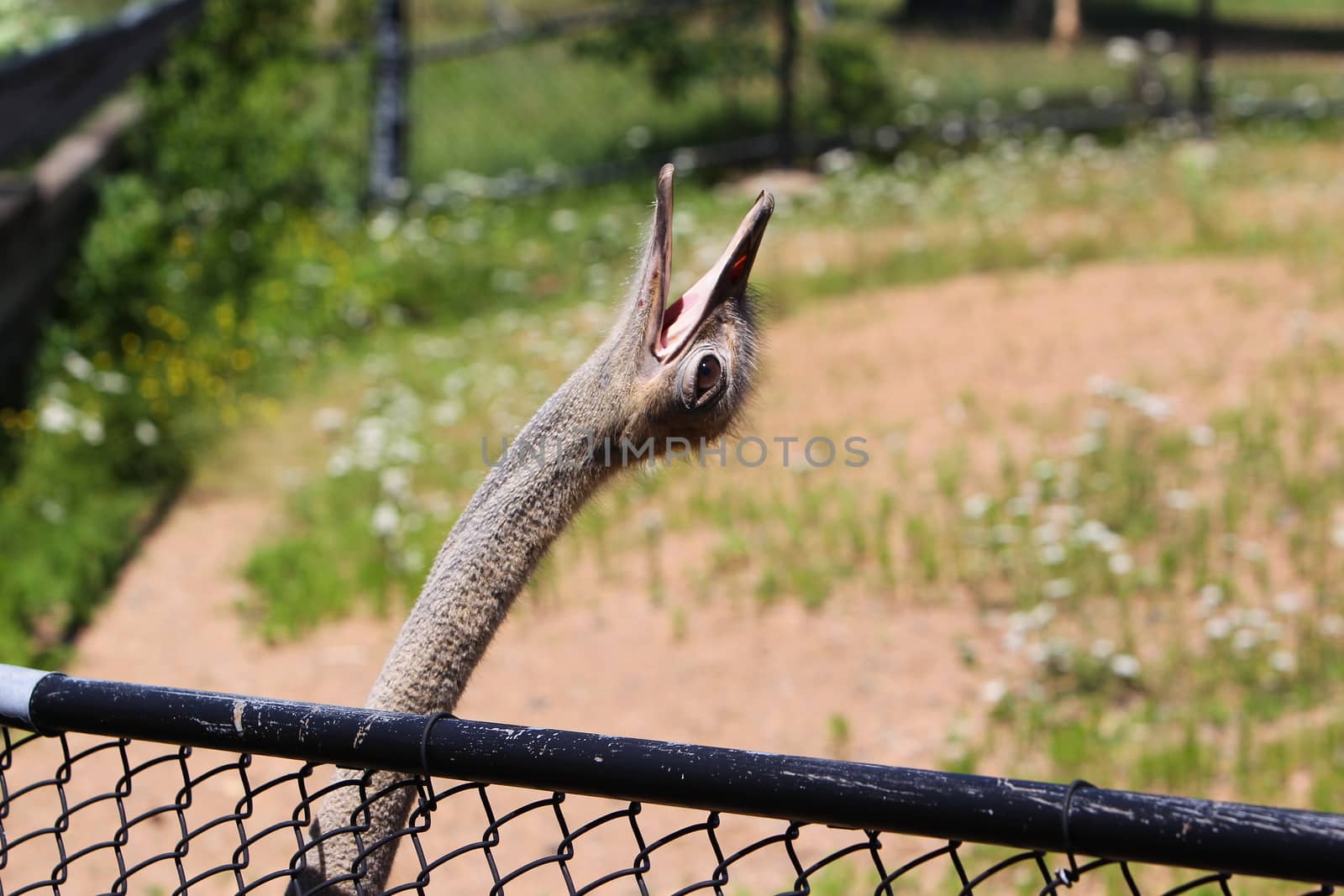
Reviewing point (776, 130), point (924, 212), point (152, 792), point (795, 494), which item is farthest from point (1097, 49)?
point (152, 792)

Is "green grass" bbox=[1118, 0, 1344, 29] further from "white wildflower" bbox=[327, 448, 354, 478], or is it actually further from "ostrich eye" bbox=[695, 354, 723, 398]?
"ostrich eye" bbox=[695, 354, 723, 398]

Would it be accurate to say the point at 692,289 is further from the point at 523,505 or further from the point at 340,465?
the point at 340,465

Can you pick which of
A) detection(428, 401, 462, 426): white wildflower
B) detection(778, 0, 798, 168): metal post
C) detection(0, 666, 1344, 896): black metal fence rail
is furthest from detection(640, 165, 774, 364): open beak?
detection(778, 0, 798, 168): metal post

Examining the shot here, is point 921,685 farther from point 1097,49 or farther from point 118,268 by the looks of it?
point 1097,49

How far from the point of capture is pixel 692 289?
71.9 inches

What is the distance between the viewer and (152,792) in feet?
14.1

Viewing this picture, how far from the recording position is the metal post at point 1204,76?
11570 millimetres

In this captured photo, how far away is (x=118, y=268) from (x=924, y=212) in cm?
494

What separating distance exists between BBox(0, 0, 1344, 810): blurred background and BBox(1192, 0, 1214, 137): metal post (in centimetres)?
7

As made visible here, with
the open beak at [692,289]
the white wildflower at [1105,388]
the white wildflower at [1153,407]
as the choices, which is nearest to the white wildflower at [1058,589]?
the white wildflower at [1153,407]

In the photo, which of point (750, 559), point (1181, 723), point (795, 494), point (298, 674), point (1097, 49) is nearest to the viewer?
point (1181, 723)

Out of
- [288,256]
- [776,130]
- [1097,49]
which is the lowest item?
[1097,49]

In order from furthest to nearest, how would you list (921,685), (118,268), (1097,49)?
(1097,49)
(118,268)
(921,685)

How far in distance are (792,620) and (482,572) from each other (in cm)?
321
